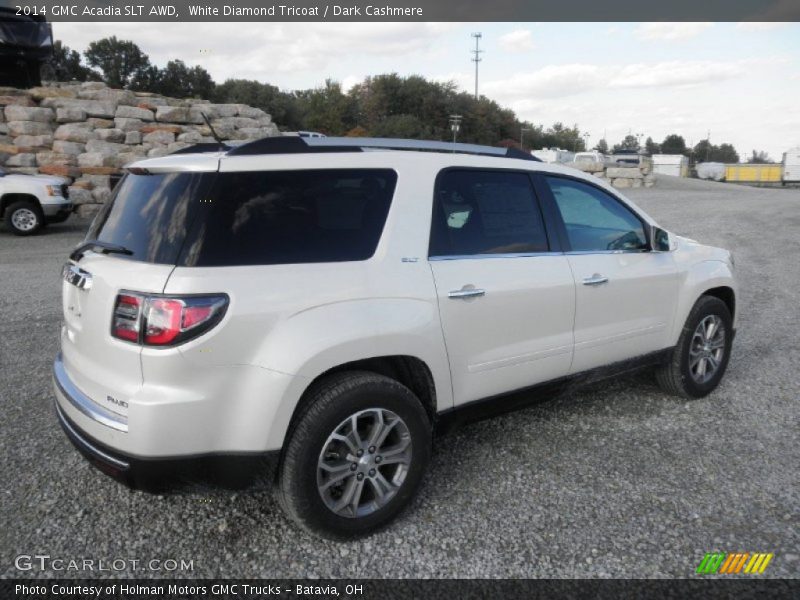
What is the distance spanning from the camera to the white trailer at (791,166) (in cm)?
4697

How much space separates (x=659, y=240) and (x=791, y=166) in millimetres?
52010

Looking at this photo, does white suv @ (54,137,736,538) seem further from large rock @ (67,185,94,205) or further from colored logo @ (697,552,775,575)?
large rock @ (67,185,94,205)

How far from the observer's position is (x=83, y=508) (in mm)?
3115

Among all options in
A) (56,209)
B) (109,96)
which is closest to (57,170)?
(109,96)

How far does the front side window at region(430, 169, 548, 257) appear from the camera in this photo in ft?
10.4

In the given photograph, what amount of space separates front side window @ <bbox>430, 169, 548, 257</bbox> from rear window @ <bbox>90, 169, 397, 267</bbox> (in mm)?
326

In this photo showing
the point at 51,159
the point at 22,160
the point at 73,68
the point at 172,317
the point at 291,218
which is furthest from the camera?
the point at 73,68

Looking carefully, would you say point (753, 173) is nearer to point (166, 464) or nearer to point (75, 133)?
point (75, 133)

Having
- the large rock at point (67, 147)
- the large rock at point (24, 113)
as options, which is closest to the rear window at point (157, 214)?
the large rock at point (67, 147)

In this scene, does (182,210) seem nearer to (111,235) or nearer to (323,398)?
(111,235)

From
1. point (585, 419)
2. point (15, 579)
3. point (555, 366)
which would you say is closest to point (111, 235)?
point (15, 579)

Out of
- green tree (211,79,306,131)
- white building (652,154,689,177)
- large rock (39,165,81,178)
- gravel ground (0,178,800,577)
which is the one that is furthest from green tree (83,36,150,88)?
gravel ground (0,178,800,577)

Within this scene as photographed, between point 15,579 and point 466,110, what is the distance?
2970 inches

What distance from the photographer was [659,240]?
4.19m
